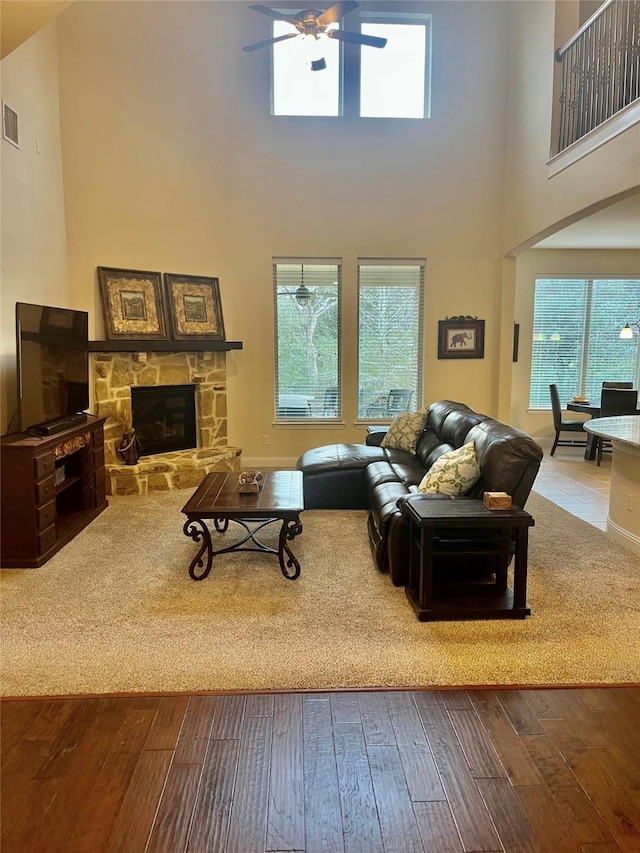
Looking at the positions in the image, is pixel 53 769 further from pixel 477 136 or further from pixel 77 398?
pixel 477 136

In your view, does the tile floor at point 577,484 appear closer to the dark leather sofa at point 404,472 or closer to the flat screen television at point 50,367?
the dark leather sofa at point 404,472

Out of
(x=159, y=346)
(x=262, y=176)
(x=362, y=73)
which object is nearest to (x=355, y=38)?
(x=362, y=73)

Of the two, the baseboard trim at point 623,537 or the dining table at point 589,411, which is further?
the dining table at point 589,411

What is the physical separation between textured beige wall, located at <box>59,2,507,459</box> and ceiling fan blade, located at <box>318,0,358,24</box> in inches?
72.5

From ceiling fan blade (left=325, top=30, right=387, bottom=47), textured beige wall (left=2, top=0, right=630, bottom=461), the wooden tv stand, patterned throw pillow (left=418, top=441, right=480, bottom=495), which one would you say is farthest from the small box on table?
ceiling fan blade (left=325, top=30, right=387, bottom=47)

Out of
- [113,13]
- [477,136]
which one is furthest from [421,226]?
[113,13]

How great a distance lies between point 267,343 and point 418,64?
365 cm

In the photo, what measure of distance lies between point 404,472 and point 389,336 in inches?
106

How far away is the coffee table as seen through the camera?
10.8 ft

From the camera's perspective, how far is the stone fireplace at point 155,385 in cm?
531

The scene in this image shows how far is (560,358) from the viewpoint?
792cm

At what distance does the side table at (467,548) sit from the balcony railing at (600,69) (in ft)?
11.4

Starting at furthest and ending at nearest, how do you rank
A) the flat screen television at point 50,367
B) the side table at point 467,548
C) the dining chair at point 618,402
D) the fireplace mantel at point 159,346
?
the dining chair at point 618,402
the fireplace mantel at point 159,346
the flat screen television at point 50,367
the side table at point 467,548

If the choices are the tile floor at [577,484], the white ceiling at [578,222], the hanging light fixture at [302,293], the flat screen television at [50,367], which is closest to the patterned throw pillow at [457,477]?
the tile floor at [577,484]
